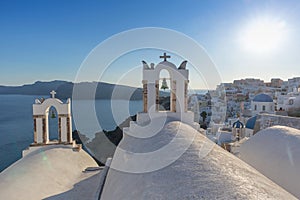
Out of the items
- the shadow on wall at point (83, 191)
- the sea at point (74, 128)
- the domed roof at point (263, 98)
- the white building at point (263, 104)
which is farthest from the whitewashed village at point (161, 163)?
the domed roof at point (263, 98)

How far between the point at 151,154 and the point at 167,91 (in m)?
2.66

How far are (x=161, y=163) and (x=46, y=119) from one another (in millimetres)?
4523

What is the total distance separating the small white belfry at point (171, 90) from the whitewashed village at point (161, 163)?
0.9 inches

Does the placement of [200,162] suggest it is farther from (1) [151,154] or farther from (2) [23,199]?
(2) [23,199]

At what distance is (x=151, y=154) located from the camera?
2.66 meters

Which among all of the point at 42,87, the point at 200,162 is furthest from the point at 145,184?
the point at 42,87

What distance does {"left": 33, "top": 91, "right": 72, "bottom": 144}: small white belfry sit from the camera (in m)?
5.70

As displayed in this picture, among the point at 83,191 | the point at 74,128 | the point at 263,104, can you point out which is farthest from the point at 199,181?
the point at 263,104

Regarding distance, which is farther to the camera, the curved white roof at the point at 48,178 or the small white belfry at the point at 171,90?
the small white belfry at the point at 171,90

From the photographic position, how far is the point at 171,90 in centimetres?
499

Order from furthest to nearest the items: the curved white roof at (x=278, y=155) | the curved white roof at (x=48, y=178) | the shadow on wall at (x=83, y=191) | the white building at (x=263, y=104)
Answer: the white building at (x=263, y=104) < the shadow on wall at (x=83, y=191) < the curved white roof at (x=48, y=178) < the curved white roof at (x=278, y=155)

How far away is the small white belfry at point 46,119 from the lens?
570 cm

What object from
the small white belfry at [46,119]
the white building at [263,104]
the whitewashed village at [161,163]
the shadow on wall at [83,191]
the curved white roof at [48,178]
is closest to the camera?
the whitewashed village at [161,163]

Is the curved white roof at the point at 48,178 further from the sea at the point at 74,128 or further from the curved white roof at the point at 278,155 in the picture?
the curved white roof at the point at 278,155
